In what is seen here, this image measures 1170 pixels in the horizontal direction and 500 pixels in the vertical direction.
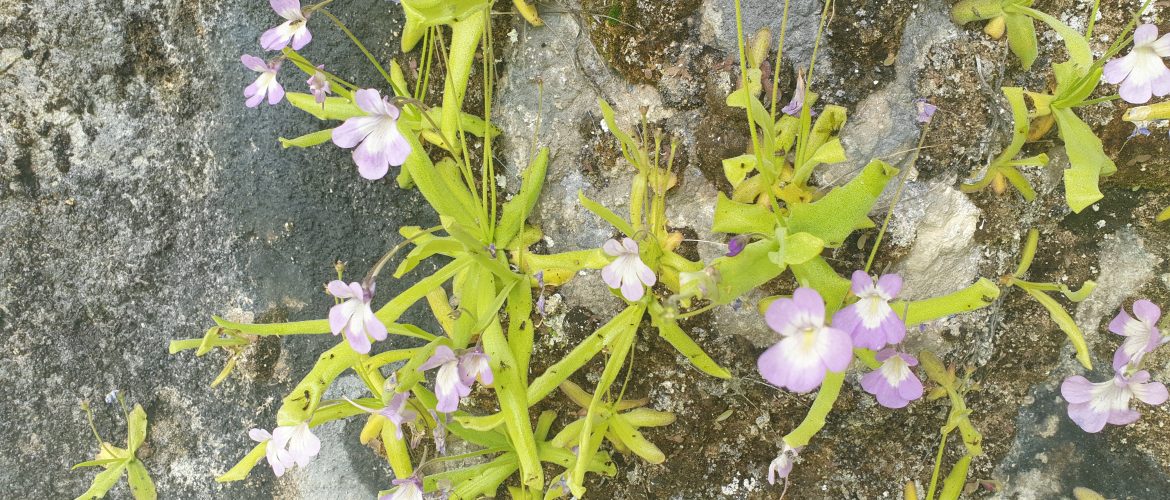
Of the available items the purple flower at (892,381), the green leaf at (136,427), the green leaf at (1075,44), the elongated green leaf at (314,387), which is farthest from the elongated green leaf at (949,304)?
the green leaf at (136,427)

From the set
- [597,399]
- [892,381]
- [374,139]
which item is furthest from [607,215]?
[892,381]

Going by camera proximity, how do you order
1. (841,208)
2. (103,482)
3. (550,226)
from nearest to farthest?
(841,208)
(550,226)
(103,482)

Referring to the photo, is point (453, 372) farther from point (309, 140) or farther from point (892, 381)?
point (892, 381)

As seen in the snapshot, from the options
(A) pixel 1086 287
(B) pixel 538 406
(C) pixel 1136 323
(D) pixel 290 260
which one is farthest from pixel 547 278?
(C) pixel 1136 323

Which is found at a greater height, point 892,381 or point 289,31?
point 289,31

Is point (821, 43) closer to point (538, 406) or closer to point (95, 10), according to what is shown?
point (538, 406)

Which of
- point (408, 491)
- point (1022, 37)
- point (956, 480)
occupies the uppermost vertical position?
point (1022, 37)
